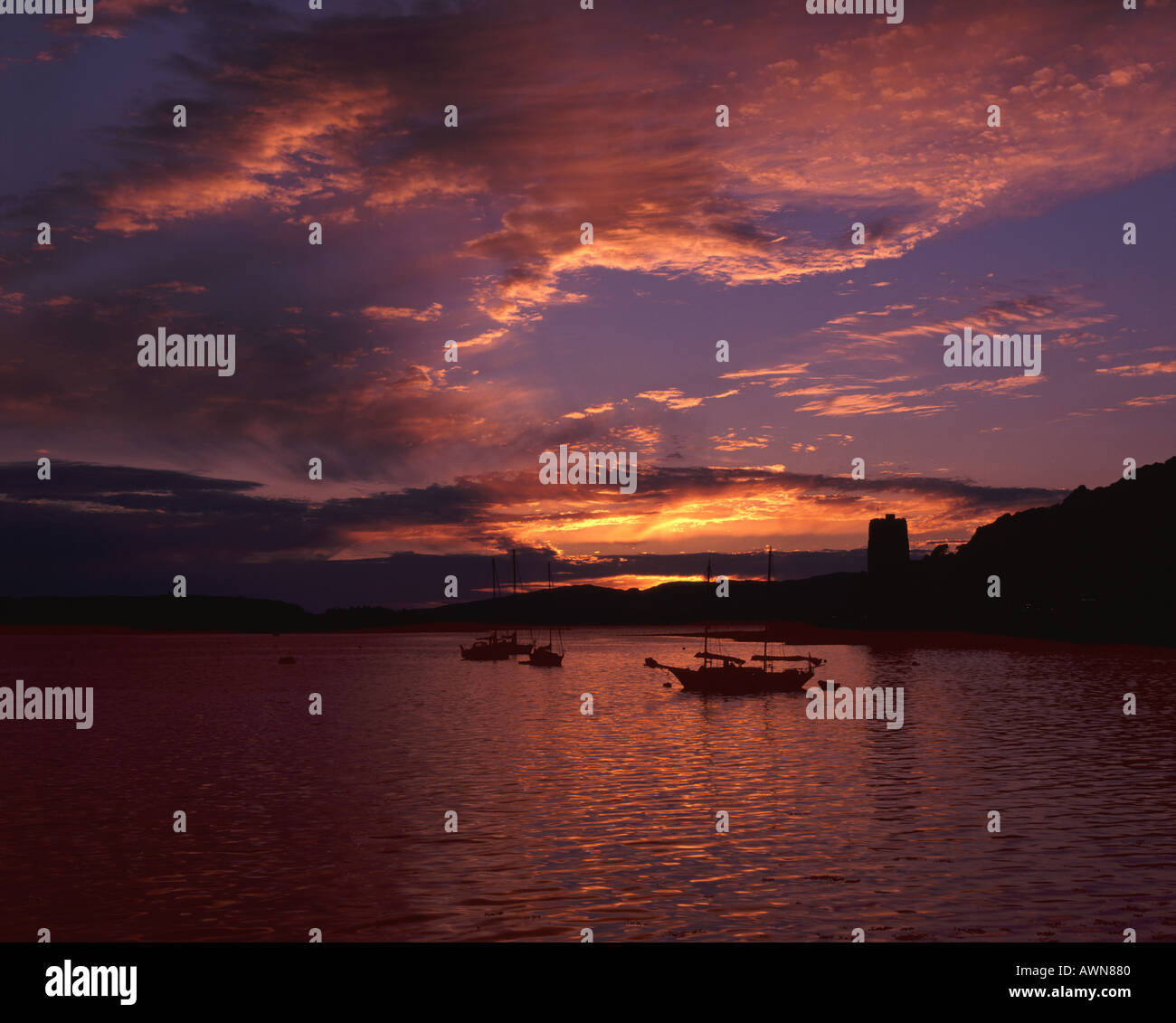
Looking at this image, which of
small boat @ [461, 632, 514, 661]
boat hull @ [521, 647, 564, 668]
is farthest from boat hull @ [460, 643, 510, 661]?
boat hull @ [521, 647, 564, 668]

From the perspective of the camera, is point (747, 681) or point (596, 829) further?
point (747, 681)

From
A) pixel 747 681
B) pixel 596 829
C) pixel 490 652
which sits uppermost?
pixel 596 829

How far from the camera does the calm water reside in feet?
69.9

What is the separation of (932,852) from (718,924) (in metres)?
9.57

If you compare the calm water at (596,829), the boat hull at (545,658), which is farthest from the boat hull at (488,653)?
the calm water at (596,829)

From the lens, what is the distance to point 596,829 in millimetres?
31422

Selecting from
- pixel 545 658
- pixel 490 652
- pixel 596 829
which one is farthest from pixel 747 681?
pixel 490 652

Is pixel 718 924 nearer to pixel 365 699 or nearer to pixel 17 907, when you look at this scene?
pixel 17 907

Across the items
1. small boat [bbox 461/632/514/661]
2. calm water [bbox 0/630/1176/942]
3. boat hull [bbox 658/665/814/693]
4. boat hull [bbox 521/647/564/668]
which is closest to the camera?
calm water [bbox 0/630/1176/942]

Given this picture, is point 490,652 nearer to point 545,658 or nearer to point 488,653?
point 488,653

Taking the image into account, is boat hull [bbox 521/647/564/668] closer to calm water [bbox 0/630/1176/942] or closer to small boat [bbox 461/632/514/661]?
small boat [bbox 461/632/514/661]

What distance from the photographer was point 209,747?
193 feet
